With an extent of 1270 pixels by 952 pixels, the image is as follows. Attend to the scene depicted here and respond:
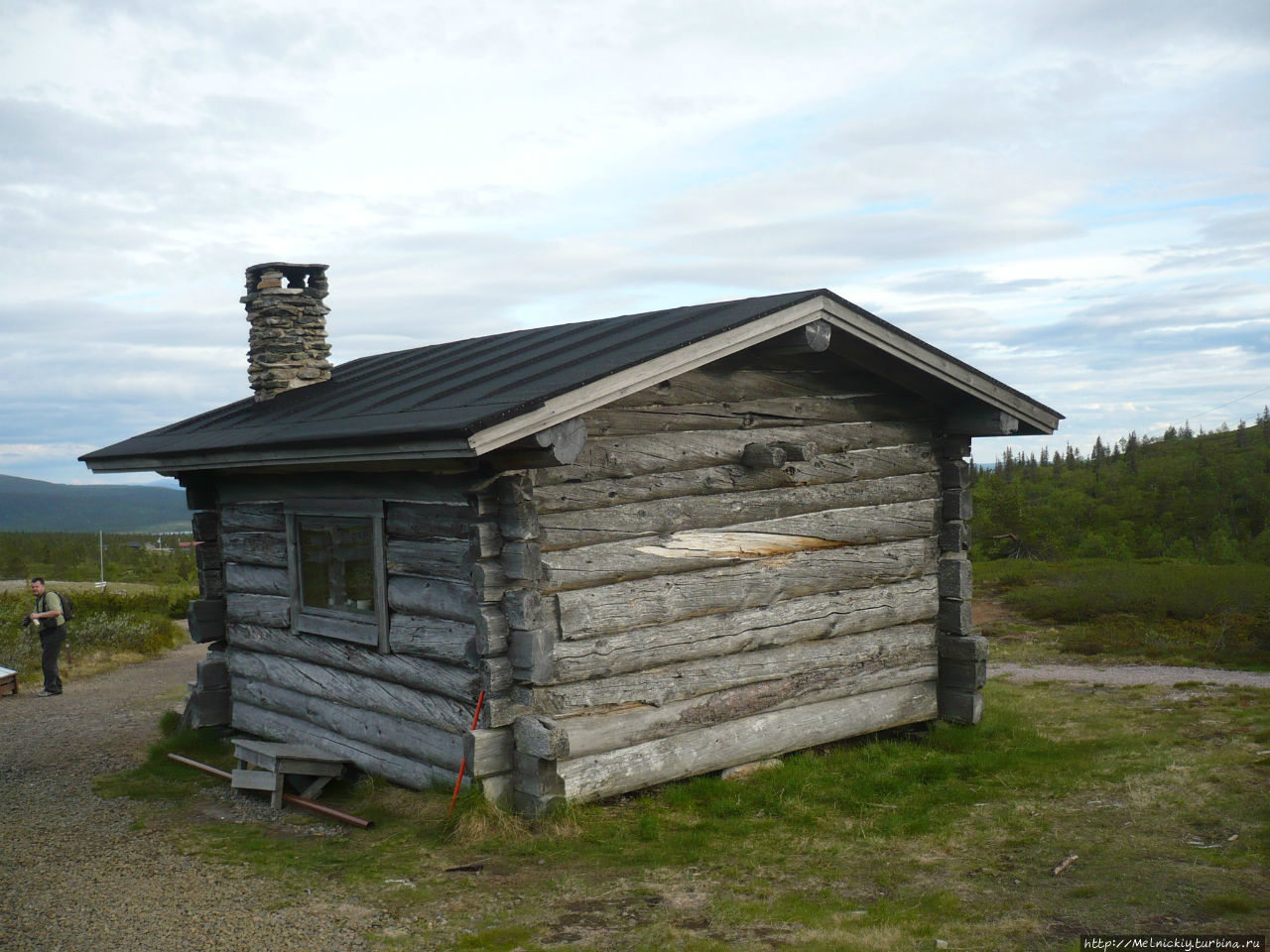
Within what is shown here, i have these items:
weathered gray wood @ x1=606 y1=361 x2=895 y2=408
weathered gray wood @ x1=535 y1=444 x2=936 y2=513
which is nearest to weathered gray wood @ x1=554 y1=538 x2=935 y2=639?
weathered gray wood @ x1=535 y1=444 x2=936 y2=513

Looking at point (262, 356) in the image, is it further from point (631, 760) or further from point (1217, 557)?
point (1217, 557)

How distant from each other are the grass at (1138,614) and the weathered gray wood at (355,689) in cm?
1075

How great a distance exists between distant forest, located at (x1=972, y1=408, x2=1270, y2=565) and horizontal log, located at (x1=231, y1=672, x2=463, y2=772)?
23015 mm

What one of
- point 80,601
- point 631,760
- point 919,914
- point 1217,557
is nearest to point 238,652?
point 631,760

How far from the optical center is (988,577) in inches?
963

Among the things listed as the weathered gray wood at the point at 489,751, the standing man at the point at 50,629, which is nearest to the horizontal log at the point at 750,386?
the weathered gray wood at the point at 489,751

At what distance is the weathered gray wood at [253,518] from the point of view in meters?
9.55

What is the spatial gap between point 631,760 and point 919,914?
2664mm

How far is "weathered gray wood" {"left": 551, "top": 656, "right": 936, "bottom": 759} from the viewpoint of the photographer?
7.55 meters

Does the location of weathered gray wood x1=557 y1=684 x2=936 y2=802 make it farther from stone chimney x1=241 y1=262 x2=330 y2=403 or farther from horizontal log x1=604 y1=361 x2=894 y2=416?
stone chimney x1=241 y1=262 x2=330 y2=403

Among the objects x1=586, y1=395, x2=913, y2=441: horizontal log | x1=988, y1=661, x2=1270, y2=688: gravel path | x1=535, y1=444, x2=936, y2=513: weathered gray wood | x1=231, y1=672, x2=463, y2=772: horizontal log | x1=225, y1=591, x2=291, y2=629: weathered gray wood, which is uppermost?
x1=586, y1=395, x2=913, y2=441: horizontal log

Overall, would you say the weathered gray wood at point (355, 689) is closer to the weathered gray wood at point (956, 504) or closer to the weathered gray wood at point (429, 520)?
the weathered gray wood at point (429, 520)

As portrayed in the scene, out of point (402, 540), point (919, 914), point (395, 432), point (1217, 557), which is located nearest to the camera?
point (919, 914)

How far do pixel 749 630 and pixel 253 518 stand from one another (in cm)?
485
